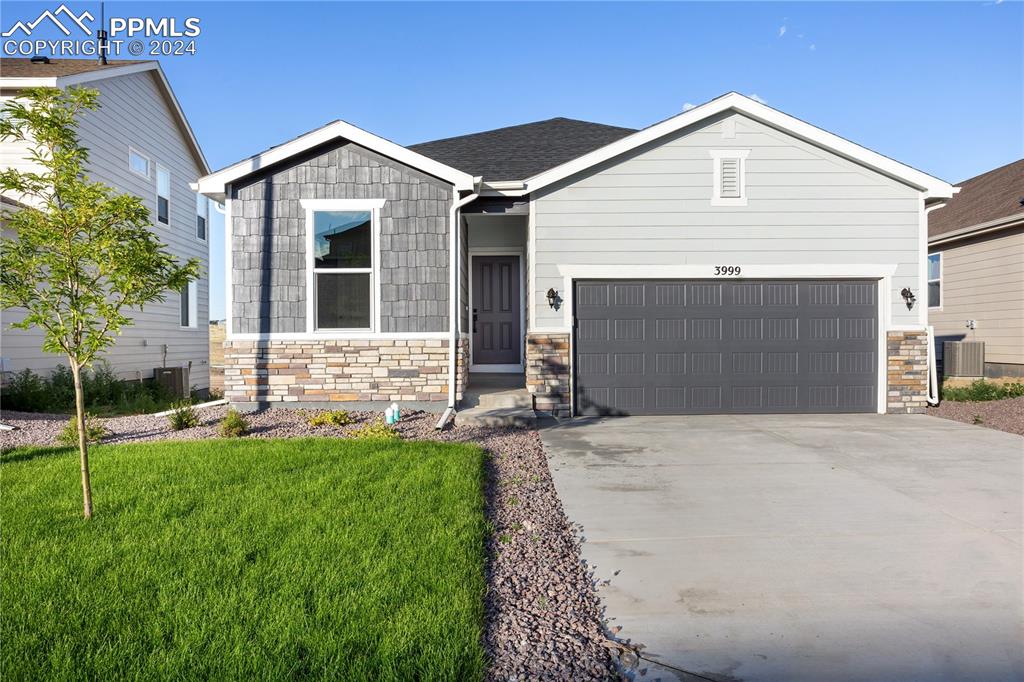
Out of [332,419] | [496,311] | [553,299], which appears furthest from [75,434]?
[496,311]

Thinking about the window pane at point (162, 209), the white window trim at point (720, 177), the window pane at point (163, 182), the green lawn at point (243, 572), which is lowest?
the green lawn at point (243, 572)

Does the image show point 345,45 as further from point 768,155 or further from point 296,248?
point 768,155

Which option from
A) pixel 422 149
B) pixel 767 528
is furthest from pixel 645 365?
pixel 422 149

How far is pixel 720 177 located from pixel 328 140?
587 cm

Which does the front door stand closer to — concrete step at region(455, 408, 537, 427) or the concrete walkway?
concrete step at region(455, 408, 537, 427)

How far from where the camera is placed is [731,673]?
2414 millimetres

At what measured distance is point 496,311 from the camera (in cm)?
1125

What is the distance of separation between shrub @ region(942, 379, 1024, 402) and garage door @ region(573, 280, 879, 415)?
230 centimetres

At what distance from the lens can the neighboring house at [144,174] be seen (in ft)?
36.0

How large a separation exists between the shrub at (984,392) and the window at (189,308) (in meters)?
18.2

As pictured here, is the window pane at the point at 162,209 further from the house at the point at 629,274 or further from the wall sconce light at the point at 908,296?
the wall sconce light at the point at 908,296

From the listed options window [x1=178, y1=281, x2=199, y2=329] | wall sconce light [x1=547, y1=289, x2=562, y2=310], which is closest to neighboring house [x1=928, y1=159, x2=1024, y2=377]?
wall sconce light [x1=547, y1=289, x2=562, y2=310]

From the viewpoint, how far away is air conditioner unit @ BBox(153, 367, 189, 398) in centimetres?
1422

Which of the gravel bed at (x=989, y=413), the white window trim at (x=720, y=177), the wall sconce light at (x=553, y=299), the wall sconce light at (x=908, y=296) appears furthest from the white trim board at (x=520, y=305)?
the gravel bed at (x=989, y=413)
